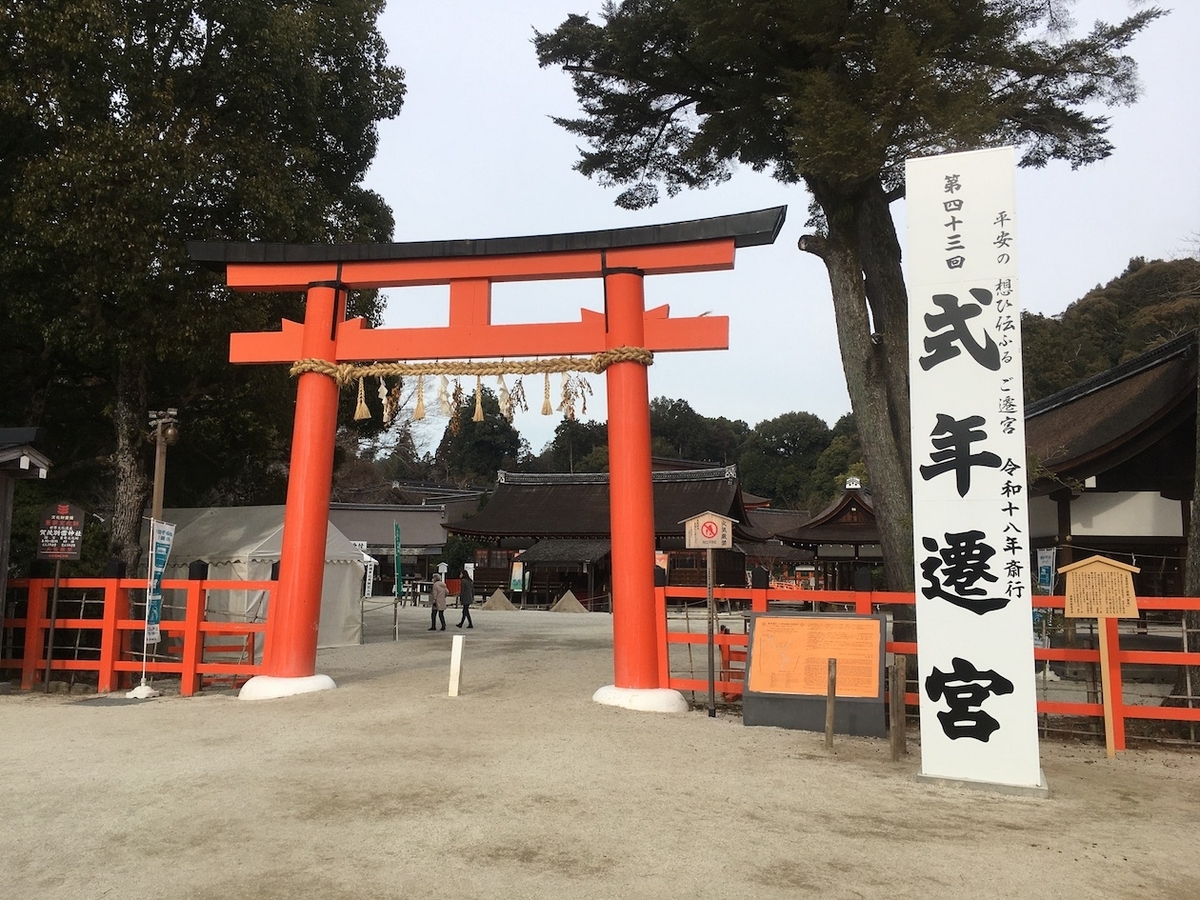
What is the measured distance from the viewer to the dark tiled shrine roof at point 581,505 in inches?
1111

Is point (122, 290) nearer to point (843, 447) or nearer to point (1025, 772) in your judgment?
point (1025, 772)

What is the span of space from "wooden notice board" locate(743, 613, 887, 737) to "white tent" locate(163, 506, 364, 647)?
725cm

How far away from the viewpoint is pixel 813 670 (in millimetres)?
7055

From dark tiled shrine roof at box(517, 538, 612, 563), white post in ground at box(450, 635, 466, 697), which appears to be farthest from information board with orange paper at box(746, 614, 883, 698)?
dark tiled shrine roof at box(517, 538, 612, 563)

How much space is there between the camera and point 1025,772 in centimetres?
512

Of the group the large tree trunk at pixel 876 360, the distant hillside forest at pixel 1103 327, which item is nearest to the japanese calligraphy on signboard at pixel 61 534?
the large tree trunk at pixel 876 360

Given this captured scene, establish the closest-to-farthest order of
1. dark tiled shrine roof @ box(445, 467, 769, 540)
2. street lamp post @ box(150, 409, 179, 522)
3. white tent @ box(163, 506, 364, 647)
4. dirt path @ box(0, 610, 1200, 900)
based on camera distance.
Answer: dirt path @ box(0, 610, 1200, 900)
street lamp post @ box(150, 409, 179, 522)
white tent @ box(163, 506, 364, 647)
dark tiled shrine roof @ box(445, 467, 769, 540)

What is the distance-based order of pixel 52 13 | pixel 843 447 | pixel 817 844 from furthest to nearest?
pixel 843 447 → pixel 52 13 → pixel 817 844

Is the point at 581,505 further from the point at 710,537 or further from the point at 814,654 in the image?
the point at 814,654

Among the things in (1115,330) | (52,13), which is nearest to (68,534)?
(52,13)

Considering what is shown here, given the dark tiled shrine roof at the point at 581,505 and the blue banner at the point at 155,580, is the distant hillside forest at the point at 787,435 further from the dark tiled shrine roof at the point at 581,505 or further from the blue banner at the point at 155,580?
the blue banner at the point at 155,580

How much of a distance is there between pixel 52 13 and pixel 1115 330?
35.4m

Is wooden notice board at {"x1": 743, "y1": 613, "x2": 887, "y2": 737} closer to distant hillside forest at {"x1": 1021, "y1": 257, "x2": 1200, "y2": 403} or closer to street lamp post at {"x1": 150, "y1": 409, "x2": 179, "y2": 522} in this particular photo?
street lamp post at {"x1": 150, "y1": 409, "x2": 179, "y2": 522}

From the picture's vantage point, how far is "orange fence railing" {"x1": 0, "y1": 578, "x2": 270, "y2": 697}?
8.66 metres
